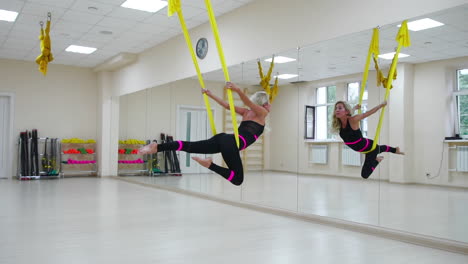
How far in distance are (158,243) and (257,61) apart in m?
3.62

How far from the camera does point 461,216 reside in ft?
13.6

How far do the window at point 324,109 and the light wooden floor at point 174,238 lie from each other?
4.10 ft

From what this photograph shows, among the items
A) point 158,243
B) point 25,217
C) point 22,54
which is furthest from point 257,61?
point 22,54

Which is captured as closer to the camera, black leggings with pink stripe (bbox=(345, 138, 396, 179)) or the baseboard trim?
the baseboard trim

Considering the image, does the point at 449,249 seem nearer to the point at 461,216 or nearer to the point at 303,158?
the point at 461,216

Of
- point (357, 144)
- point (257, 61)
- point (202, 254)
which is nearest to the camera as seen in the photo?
point (202, 254)

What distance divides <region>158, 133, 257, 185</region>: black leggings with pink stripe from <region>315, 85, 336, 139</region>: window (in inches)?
78.5

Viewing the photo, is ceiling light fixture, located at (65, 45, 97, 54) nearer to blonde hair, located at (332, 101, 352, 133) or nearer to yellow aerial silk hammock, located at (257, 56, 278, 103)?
yellow aerial silk hammock, located at (257, 56, 278, 103)

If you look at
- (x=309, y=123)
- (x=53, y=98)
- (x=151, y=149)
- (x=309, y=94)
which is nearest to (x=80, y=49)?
(x=53, y=98)

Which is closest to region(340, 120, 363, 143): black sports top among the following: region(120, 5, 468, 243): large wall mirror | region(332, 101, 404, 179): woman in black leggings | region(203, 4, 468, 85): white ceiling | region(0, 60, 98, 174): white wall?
region(332, 101, 404, 179): woman in black leggings

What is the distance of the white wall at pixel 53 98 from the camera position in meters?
11.7

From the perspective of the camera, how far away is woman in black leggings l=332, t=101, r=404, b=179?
15.9 ft

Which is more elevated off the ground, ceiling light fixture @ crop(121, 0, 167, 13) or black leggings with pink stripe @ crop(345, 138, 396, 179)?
ceiling light fixture @ crop(121, 0, 167, 13)

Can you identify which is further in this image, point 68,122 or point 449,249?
point 68,122
